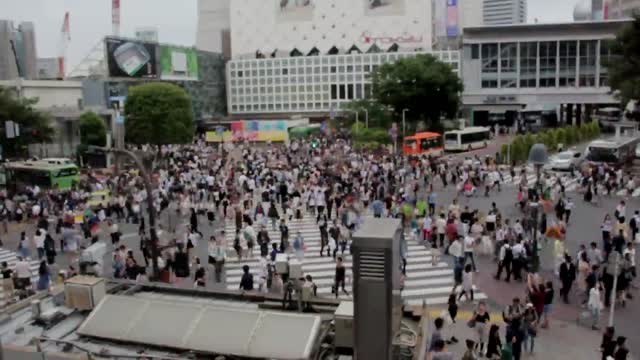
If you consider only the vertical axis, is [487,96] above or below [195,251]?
above

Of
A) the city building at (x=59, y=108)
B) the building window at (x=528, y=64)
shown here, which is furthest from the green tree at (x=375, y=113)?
the city building at (x=59, y=108)

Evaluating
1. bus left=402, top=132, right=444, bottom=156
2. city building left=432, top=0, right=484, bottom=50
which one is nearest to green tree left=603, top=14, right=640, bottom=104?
bus left=402, top=132, right=444, bottom=156

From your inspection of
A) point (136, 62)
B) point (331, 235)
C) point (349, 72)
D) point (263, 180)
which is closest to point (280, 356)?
point (331, 235)

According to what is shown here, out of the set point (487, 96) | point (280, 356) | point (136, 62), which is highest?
A: point (136, 62)

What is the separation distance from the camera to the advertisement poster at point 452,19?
94.7 m

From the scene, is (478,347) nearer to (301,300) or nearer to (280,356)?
(301,300)

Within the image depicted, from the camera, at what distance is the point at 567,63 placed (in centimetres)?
7112

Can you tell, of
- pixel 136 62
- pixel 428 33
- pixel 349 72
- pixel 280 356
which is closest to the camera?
pixel 280 356

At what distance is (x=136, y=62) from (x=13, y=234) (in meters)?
49.1

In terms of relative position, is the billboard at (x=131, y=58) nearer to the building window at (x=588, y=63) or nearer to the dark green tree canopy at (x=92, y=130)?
the dark green tree canopy at (x=92, y=130)

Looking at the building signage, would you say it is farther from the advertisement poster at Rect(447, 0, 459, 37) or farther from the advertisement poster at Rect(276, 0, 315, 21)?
the advertisement poster at Rect(276, 0, 315, 21)

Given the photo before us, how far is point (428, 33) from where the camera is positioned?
102m

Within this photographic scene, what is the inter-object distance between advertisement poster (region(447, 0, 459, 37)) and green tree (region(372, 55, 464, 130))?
31.4 m

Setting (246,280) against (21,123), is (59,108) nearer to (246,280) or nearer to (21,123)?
(21,123)
